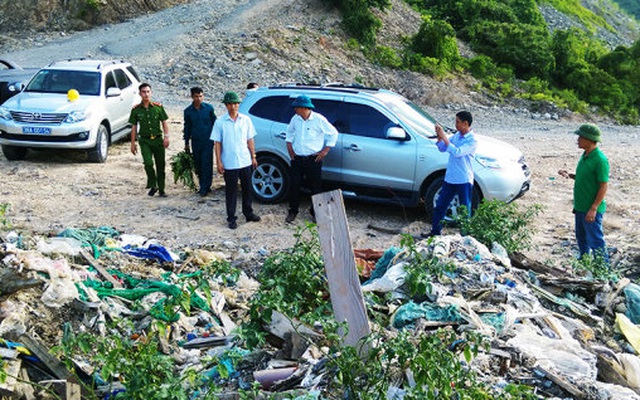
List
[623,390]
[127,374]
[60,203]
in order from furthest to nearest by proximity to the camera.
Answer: [60,203]
[623,390]
[127,374]

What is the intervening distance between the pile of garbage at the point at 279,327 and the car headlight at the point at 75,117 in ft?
17.3

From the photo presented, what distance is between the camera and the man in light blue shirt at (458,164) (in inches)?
349

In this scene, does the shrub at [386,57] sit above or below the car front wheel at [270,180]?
above

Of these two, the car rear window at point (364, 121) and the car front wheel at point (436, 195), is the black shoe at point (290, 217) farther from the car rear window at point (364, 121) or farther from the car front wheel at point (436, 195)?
the car front wheel at point (436, 195)

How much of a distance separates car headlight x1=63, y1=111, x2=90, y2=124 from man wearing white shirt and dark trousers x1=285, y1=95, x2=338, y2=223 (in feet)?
15.5

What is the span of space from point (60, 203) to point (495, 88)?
16.4 meters

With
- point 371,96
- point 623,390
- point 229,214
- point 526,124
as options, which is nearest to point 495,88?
point 526,124

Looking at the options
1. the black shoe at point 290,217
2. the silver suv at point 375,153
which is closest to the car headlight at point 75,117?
the silver suv at point 375,153

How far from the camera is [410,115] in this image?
10.6 meters

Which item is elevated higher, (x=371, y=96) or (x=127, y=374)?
(x=371, y=96)

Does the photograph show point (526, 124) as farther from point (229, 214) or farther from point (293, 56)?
point (229, 214)

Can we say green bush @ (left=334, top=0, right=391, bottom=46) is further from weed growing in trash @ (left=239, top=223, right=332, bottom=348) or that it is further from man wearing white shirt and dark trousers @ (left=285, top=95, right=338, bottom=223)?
weed growing in trash @ (left=239, top=223, right=332, bottom=348)

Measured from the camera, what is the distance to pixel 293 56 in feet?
76.5

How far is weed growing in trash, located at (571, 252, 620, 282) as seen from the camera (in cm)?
749
